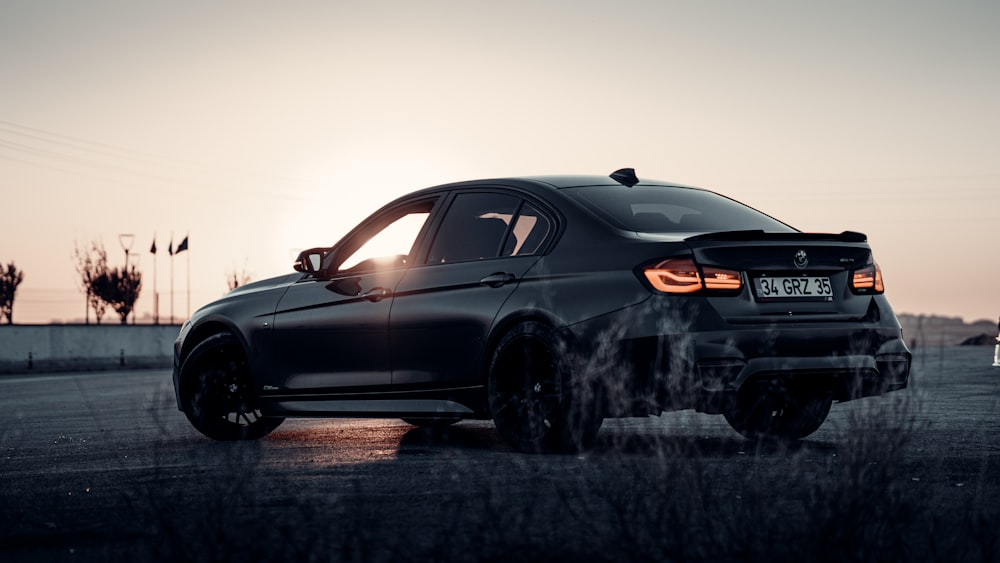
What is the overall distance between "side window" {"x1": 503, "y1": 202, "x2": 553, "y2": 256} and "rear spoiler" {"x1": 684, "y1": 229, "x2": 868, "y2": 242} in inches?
38.8

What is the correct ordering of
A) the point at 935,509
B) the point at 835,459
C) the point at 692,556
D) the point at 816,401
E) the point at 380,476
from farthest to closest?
the point at 816,401
the point at 835,459
the point at 380,476
the point at 935,509
the point at 692,556

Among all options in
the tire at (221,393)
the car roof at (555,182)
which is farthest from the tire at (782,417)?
the tire at (221,393)

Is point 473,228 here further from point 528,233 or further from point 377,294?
point 377,294

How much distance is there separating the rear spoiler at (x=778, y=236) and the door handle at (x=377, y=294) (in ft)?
7.26

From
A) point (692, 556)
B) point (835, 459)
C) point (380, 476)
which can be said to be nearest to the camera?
point (692, 556)

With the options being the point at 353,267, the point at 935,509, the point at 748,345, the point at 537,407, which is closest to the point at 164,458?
the point at 353,267

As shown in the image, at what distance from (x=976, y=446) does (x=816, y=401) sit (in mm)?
1002

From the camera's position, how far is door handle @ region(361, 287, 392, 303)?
837 centimetres

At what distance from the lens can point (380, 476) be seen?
653 centimetres

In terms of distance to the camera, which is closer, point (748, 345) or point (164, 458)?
point (748, 345)

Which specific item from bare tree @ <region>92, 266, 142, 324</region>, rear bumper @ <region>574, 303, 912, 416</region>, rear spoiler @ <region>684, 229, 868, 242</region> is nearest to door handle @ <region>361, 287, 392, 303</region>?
rear bumper @ <region>574, 303, 912, 416</region>

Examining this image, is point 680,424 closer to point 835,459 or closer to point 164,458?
point 835,459

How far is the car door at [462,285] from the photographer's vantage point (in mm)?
7629

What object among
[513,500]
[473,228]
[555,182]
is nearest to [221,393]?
[473,228]
